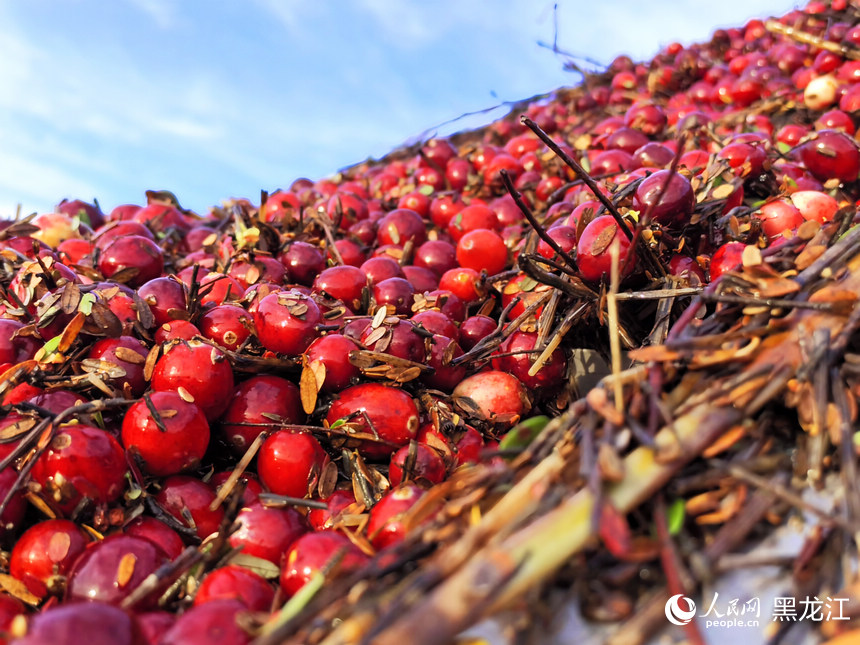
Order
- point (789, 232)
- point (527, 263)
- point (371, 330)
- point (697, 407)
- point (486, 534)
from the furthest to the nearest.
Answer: point (789, 232)
point (371, 330)
point (527, 263)
point (697, 407)
point (486, 534)

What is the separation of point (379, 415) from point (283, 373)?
0.32 m

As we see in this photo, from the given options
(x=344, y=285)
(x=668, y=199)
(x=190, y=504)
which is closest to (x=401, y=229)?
(x=344, y=285)

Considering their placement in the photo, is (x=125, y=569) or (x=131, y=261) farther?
(x=131, y=261)

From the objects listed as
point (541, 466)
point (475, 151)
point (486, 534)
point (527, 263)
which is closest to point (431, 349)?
point (527, 263)

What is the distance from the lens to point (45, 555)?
1.15 metres

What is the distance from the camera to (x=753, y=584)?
85 centimetres

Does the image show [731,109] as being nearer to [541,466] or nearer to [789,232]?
[789,232]

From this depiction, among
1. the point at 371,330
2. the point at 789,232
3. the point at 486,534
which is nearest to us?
the point at 486,534

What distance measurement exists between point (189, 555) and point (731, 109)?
13.5 feet

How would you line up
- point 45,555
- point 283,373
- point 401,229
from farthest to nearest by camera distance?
point 401,229 → point 283,373 → point 45,555

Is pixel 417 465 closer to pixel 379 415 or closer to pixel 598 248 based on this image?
pixel 379 415

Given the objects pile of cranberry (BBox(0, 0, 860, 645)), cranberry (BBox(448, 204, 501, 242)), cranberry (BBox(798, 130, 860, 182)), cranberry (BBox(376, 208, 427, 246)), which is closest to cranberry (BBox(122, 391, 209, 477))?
pile of cranberry (BBox(0, 0, 860, 645))

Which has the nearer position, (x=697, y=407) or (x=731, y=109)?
(x=697, y=407)

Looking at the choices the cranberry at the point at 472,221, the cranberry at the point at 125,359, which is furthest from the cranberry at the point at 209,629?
the cranberry at the point at 472,221
